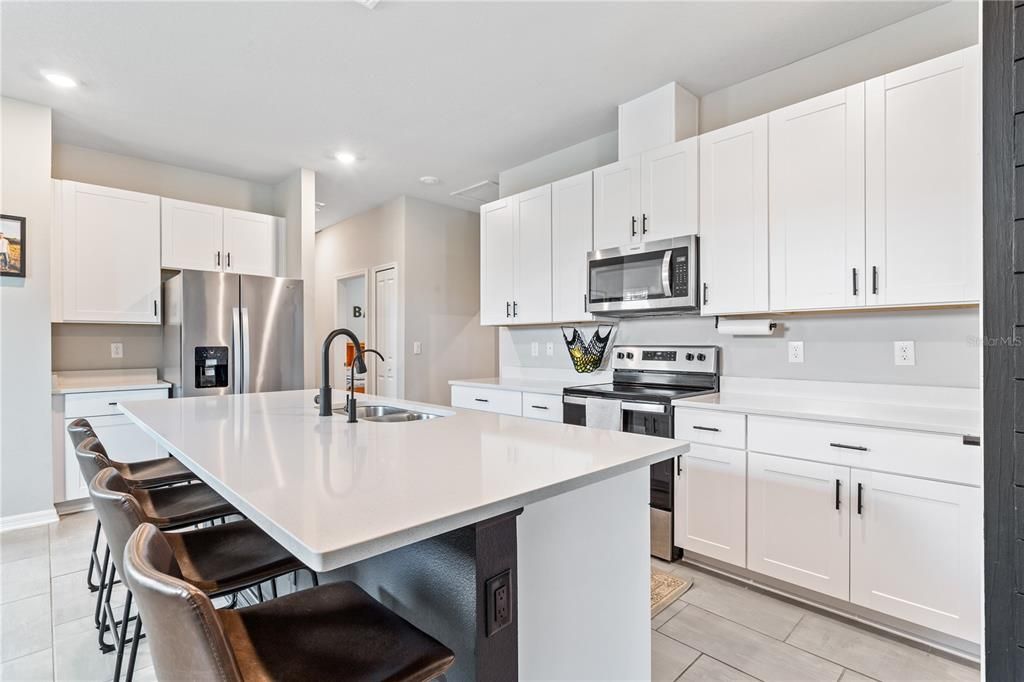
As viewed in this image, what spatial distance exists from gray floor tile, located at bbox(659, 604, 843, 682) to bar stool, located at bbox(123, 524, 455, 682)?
4.75 feet

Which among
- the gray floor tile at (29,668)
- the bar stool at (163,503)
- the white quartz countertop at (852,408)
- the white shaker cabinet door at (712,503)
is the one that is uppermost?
the white quartz countertop at (852,408)

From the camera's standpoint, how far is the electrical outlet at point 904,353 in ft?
7.72

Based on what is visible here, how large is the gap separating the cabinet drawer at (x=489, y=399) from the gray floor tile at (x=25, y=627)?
2.21 meters

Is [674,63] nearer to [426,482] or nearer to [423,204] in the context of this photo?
[426,482]

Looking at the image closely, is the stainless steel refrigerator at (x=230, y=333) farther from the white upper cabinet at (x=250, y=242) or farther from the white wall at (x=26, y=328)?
the white wall at (x=26, y=328)

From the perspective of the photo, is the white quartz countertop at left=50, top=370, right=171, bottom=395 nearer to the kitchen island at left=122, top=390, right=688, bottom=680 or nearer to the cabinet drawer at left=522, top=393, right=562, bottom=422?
the kitchen island at left=122, top=390, right=688, bottom=680

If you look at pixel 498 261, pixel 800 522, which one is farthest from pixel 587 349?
pixel 800 522

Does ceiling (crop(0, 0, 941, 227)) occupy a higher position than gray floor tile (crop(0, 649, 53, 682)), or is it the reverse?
ceiling (crop(0, 0, 941, 227))

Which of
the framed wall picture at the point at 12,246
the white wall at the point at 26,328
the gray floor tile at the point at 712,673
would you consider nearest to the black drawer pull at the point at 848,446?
the gray floor tile at the point at 712,673

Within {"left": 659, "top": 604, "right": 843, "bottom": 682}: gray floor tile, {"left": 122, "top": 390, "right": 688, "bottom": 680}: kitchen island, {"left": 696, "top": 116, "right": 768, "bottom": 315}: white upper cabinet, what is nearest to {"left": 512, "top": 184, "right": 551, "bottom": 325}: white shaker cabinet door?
{"left": 696, "top": 116, "right": 768, "bottom": 315}: white upper cabinet

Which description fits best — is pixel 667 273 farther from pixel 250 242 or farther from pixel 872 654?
pixel 250 242

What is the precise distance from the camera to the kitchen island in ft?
3.07

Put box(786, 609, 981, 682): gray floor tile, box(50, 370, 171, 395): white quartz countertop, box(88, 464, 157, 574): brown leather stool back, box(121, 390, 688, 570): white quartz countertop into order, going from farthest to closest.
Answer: box(50, 370, 171, 395): white quartz countertop < box(786, 609, 981, 682): gray floor tile < box(88, 464, 157, 574): brown leather stool back < box(121, 390, 688, 570): white quartz countertop

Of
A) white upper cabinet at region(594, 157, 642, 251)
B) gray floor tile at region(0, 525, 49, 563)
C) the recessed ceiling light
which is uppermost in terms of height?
the recessed ceiling light
